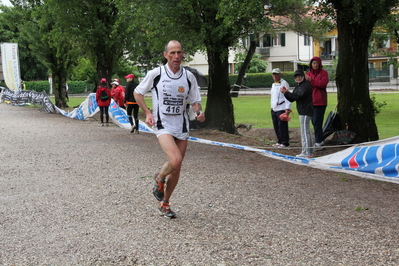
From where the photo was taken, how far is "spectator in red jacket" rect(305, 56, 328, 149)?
1146 centimetres

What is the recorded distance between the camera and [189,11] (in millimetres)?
15188

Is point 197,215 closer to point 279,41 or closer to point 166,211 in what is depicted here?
point 166,211

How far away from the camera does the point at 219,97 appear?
17734 mm

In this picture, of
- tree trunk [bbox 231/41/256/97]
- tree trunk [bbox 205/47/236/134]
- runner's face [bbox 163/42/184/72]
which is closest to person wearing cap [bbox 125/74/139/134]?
tree trunk [bbox 205/47/236/134]

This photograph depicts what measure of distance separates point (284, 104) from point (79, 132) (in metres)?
7.41

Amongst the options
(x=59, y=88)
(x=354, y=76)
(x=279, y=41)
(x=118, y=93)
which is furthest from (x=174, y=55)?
(x=279, y=41)

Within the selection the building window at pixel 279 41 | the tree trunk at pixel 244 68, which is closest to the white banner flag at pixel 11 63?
the tree trunk at pixel 244 68

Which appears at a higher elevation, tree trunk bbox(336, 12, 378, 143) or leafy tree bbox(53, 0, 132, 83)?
leafy tree bbox(53, 0, 132, 83)

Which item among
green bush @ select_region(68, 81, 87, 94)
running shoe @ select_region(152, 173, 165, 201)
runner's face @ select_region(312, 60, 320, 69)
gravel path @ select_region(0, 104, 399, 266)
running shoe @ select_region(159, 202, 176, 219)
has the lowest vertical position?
gravel path @ select_region(0, 104, 399, 266)

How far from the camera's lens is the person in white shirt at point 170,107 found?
624cm

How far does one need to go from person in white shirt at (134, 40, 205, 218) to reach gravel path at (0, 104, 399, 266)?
0.58 meters

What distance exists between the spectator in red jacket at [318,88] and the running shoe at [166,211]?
569 cm

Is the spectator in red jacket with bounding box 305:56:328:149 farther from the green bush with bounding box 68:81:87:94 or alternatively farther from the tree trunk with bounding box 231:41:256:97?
the green bush with bounding box 68:81:87:94

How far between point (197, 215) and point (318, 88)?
5931 millimetres
